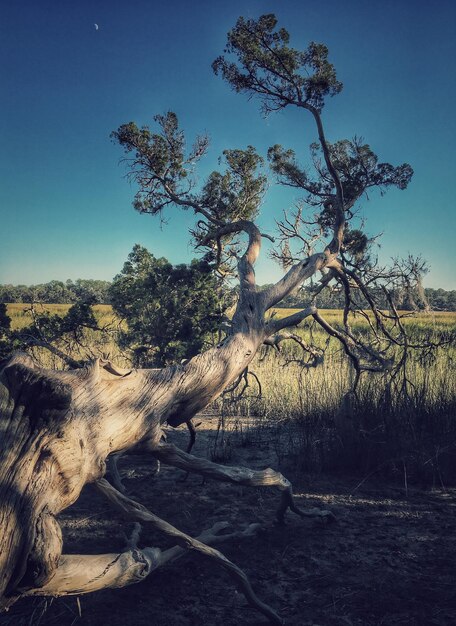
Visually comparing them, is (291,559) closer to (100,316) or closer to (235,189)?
(235,189)

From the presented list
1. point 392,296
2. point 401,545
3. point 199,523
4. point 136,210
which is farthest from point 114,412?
point 392,296

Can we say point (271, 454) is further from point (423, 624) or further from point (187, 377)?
point (423, 624)

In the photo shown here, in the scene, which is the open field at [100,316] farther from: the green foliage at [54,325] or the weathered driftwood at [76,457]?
the weathered driftwood at [76,457]

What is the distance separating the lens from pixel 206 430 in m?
6.19

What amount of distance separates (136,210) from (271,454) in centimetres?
410

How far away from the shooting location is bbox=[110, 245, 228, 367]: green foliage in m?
6.15

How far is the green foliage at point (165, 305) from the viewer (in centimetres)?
615

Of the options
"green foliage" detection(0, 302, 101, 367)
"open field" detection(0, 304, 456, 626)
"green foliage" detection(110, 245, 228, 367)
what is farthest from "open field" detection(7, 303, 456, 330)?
"open field" detection(0, 304, 456, 626)

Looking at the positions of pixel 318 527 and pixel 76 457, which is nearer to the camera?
pixel 76 457

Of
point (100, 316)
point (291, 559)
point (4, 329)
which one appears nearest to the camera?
point (291, 559)

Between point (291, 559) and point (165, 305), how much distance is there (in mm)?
3965

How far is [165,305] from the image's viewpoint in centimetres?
616

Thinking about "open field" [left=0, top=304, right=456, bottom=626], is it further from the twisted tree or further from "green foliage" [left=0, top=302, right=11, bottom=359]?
"green foliage" [left=0, top=302, right=11, bottom=359]

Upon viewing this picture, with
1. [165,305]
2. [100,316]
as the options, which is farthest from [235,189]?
[100,316]
